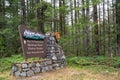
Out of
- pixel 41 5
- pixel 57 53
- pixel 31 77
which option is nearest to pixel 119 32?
pixel 41 5

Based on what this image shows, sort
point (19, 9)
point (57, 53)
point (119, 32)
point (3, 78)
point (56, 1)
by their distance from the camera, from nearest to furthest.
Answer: point (3, 78), point (57, 53), point (119, 32), point (19, 9), point (56, 1)

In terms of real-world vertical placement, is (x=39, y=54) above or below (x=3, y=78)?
above

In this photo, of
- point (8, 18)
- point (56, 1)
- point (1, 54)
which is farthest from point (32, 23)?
point (56, 1)

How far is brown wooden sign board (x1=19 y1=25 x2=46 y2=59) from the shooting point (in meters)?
8.00

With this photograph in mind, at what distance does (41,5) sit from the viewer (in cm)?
1509

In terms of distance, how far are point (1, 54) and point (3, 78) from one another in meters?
7.50

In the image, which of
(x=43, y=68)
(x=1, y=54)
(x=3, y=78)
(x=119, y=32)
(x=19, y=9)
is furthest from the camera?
(x=19, y=9)

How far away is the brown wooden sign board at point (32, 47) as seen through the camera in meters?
8.00

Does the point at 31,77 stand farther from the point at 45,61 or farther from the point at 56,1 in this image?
the point at 56,1

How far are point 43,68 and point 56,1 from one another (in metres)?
14.2

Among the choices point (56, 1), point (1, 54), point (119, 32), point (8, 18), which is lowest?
point (1, 54)

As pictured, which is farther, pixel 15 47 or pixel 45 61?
pixel 15 47

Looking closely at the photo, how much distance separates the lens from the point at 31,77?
7.61 m

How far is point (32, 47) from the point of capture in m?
8.54
